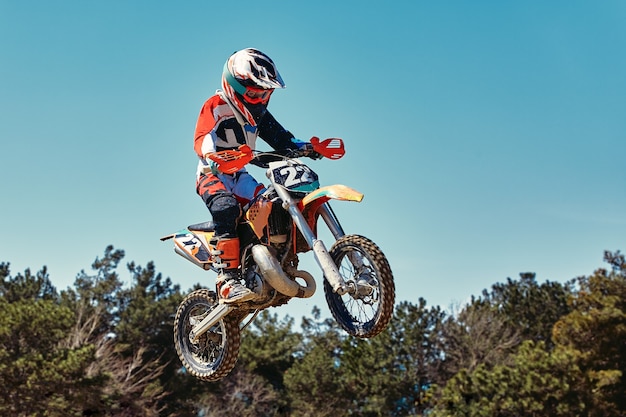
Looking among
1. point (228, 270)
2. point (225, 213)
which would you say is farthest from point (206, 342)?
point (225, 213)

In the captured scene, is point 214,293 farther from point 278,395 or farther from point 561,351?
point 278,395

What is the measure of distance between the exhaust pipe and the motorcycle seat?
1.29 m

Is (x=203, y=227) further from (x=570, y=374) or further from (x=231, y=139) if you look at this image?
(x=570, y=374)

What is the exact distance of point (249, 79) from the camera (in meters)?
8.66

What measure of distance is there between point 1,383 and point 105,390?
30.4ft

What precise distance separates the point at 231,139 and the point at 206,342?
2567mm

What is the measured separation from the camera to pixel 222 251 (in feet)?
28.1

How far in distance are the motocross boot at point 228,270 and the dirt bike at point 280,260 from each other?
0.31 ft

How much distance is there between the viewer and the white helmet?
8.62 meters

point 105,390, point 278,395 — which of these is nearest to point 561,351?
point 278,395

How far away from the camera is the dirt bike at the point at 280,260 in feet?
24.7

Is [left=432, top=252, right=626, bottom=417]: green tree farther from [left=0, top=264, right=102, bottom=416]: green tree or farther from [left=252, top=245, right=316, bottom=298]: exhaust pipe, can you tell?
[left=252, top=245, right=316, bottom=298]: exhaust pipe

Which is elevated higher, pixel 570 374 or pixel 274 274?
pixel 570 374

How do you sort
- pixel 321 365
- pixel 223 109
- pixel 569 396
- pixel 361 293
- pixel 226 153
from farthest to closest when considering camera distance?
1. pixel 321 365
2. pixel 569 396
3. pixel 223 109
4. pixel 226 153
5. pixel 361 293
